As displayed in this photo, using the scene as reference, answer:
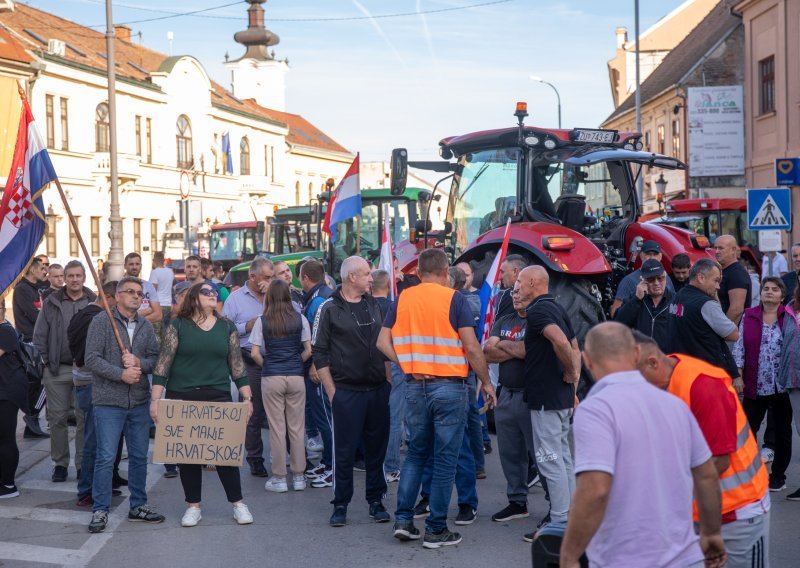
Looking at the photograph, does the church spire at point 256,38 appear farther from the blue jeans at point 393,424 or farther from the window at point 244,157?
the blue jeans at point 393,424

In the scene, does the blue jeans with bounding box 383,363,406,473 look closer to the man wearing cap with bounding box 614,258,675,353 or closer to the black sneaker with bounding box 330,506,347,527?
the black sneaker with bounding box 330,506,347,527

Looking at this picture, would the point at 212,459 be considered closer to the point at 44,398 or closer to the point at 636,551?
the point at 44,398

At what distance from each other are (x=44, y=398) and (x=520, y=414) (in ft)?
16.9

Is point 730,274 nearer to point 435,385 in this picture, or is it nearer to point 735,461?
point 435,385

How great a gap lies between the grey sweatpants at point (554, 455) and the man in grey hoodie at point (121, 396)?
2.89m

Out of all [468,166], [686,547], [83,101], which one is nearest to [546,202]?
[468,166]

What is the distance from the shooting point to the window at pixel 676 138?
4338cm

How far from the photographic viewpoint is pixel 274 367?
898cm

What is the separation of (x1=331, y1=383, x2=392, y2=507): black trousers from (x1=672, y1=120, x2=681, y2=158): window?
37640mm

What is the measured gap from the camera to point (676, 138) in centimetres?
4397

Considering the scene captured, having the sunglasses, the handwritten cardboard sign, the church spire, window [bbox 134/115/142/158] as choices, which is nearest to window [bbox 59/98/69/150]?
window [bbox 134/115/142/158]

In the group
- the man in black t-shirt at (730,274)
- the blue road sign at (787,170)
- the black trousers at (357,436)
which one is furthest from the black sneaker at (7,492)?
the blue road sign at (787,170)

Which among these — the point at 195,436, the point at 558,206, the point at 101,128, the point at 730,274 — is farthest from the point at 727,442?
the point at 101,128

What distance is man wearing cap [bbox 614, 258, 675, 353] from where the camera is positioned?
28.1 ft
